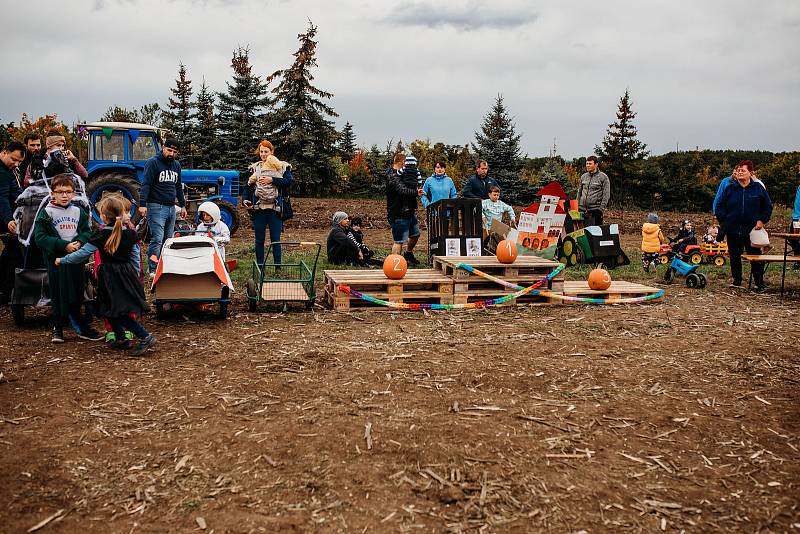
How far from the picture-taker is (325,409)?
448 centimetres

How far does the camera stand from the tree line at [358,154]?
1005 inches

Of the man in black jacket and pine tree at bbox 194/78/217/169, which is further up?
pine tree at bbox 194/78/217/169

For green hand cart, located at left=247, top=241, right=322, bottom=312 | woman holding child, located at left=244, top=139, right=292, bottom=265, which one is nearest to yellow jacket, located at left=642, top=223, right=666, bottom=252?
green hand cart, located at left=247, top=241, right=322, bottom=312

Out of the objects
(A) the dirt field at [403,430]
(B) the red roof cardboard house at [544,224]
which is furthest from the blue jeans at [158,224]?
(B) the red roof cardboard house at [544,224]

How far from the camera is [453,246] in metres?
10.2

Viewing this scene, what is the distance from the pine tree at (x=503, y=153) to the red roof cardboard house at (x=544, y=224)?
12.9 metres

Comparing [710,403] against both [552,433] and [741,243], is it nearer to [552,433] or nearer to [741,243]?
[552,433]

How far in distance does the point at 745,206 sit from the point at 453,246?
163 inches

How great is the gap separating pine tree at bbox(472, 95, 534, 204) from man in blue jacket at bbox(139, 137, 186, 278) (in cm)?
1756

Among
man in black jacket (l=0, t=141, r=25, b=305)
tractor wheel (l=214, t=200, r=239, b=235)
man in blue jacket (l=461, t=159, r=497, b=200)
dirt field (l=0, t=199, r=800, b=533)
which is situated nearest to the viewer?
dirt field (l=0, t=199, r=800, b=533)

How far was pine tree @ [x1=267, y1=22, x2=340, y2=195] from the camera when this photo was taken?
84.0 ft

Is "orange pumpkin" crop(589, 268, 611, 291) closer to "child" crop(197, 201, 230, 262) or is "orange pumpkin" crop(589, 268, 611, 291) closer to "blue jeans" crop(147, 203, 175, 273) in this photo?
"child" crop(197, 201, 230, 262)

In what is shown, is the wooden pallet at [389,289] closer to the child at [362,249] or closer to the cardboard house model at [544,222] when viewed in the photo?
the child at [362,249]

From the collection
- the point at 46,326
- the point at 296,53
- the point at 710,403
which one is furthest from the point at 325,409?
the point at 296,53
